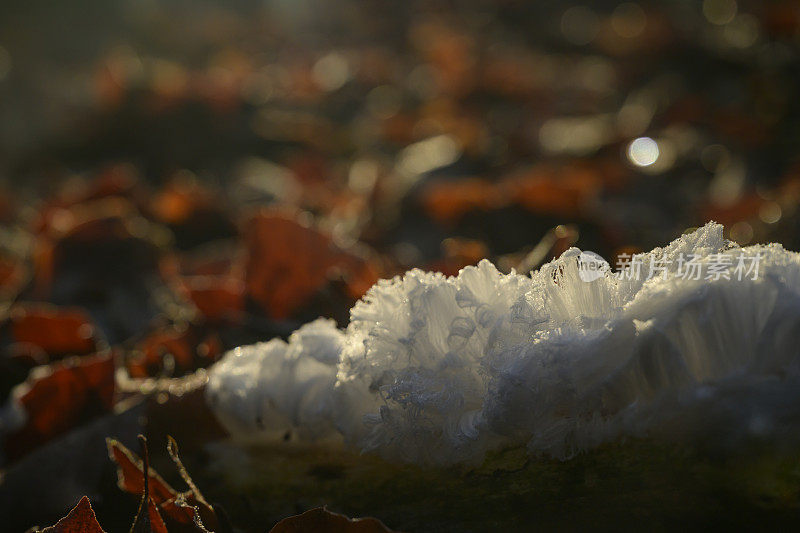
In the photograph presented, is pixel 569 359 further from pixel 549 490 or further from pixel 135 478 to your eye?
pixel 135 478

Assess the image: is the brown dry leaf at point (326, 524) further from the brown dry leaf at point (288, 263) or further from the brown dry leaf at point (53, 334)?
the brown dry leaf at point (53, 334)

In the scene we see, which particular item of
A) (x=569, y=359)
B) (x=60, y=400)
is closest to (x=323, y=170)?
(x=60, y=400)

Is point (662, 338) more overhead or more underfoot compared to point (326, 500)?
more overhead

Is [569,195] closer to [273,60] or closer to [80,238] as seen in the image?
[80,238]

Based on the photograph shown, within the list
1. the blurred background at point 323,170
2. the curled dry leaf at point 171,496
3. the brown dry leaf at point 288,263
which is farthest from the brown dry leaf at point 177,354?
the curled dry leaf at point 171,496

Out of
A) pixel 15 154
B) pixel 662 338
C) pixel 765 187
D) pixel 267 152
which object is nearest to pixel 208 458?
pixel 662 338

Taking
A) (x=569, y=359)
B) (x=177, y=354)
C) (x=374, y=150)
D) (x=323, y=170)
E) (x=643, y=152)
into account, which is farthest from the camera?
(x=374, y=150)

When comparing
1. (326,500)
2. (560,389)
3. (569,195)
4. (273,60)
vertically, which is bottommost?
(326,500)
